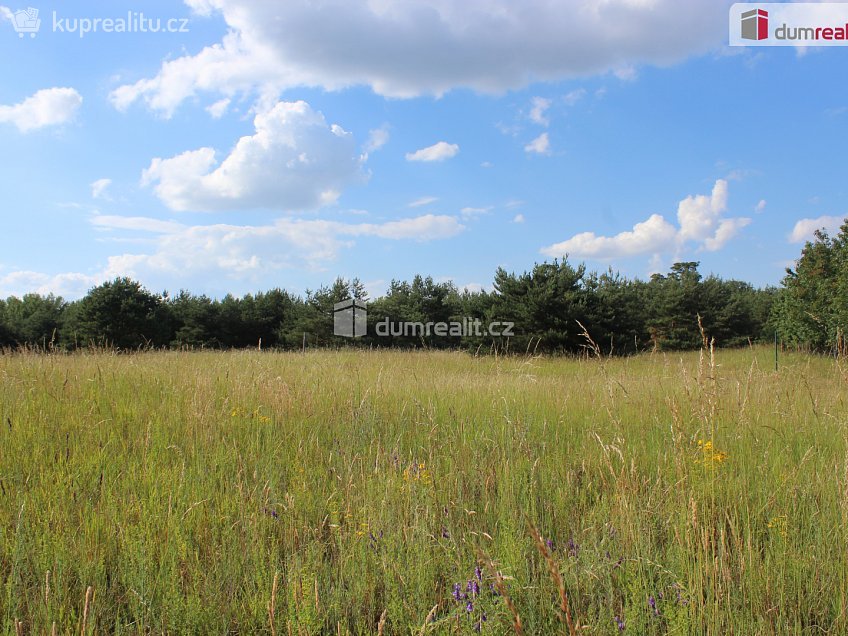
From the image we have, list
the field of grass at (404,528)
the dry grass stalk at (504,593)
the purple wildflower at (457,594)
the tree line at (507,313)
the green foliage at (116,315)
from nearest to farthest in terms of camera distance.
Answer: the dry grass stalk at (504,593), the purple wildflower at (457,594), the field of grass at (404,528), the tree line at (507,313), the green foliage at (116,315)

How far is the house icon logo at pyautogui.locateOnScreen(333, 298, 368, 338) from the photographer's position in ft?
96.1

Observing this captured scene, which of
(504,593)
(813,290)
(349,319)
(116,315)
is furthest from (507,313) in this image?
(116,315)

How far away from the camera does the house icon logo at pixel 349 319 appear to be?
1153 inches

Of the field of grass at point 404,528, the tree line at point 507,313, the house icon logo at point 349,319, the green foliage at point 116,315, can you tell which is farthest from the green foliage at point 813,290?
the green foliage at point 116,315

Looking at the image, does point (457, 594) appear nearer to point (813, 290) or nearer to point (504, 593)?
point (504, 593)

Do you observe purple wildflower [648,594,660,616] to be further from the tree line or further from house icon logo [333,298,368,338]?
house icon logo [333,298,368,338]

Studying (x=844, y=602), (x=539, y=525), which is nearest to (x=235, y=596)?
(x=539, y=525)

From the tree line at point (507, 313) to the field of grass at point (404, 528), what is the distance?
614 inches

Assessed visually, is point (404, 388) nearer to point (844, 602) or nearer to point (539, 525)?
point (539, 525)

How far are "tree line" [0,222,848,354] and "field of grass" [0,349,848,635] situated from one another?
15.6 m

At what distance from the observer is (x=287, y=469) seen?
9.60 ft

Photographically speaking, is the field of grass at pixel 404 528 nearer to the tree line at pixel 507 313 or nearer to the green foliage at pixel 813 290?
the tree line at pixel 507 313

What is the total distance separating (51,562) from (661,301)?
3402cm

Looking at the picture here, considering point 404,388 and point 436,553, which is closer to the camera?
point 436,553
